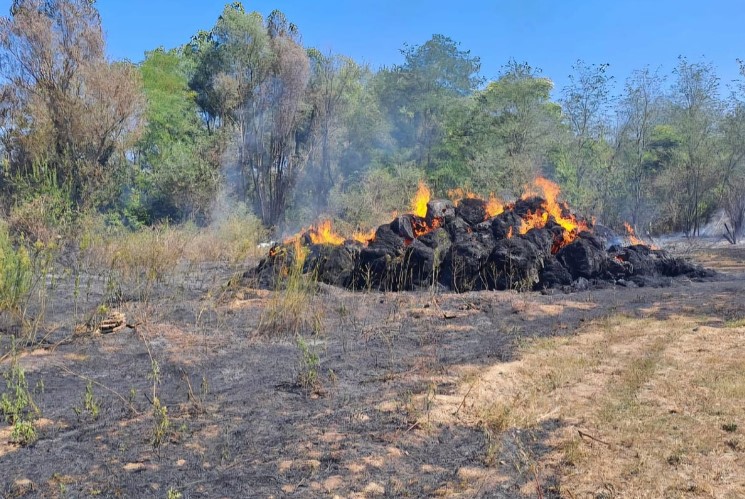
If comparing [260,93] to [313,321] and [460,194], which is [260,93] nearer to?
[460,194]

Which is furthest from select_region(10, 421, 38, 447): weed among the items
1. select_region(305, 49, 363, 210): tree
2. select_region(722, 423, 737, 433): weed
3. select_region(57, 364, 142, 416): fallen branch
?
select_region(305, 49, 363, 210): tree

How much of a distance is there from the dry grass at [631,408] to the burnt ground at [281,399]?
19cm

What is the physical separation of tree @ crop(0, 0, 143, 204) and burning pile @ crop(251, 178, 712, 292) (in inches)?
340

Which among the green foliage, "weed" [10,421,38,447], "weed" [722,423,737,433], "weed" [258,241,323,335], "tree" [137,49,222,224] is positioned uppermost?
"tree" [137,49,222,224]

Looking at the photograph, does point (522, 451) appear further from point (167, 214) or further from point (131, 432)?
point (167, 214)

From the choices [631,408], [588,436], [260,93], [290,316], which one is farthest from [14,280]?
[260,93]

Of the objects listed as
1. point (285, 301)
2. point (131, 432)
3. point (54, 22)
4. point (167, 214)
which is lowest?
point (131, 432)

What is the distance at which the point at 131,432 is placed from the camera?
3354 millimetres

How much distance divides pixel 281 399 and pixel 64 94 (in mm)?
14364

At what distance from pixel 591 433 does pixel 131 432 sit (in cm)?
280

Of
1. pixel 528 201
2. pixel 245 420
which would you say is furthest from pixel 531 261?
pixel 245 420

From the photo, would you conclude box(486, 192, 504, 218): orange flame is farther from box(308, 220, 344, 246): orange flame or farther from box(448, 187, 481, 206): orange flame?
box(308, 220, 344, 246): orange flame

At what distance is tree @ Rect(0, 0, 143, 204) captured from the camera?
1463cm

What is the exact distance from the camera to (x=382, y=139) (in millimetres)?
26188
